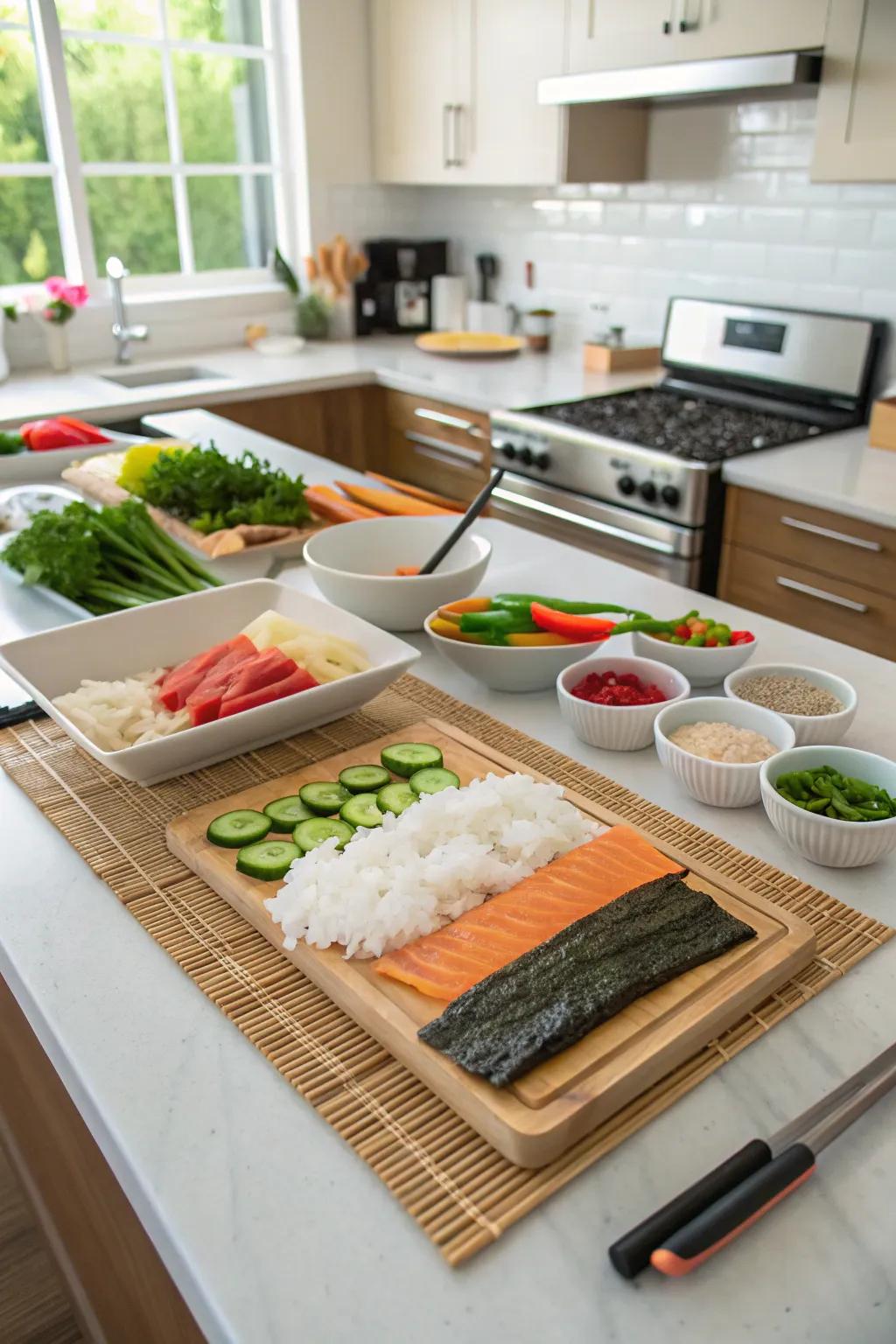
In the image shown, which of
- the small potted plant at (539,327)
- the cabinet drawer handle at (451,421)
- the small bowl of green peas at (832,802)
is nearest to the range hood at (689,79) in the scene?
the small potted plant at (539,327)

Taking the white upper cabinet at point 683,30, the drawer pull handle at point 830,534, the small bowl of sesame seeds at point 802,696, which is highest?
the white upper cabinet at point 683,30

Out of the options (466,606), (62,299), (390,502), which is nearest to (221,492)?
(390,502)

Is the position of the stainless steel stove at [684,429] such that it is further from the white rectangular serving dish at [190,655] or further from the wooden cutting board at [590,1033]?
the wooden cutting board at [590,1033]

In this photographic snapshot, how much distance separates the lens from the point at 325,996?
3.08 feet

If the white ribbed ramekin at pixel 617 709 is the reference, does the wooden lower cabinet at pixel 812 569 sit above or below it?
below

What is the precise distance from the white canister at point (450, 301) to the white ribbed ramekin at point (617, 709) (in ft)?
10.9

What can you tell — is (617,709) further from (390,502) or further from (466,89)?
(466,89)

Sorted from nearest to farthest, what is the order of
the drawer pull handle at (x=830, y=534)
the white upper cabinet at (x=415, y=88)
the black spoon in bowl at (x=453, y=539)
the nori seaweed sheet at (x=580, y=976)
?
the nori seaweed sheet at (x=580, y=976)
the black spoon in bowl at (x=453, y=539)
the drawer pull handle at (x=830, y=534)
the white upper cabinet at (x=415, y=88)

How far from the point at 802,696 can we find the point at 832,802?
25 centimetres

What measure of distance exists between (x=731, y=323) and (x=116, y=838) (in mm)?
2847

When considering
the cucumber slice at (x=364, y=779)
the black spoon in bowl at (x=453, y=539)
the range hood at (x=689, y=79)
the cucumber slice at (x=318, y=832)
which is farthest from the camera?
the range hood at (x=689, y=79)

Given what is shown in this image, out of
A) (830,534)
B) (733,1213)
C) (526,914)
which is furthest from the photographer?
(830,534)

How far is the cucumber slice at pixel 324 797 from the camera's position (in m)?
1.14

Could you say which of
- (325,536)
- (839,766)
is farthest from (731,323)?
(839,766)
